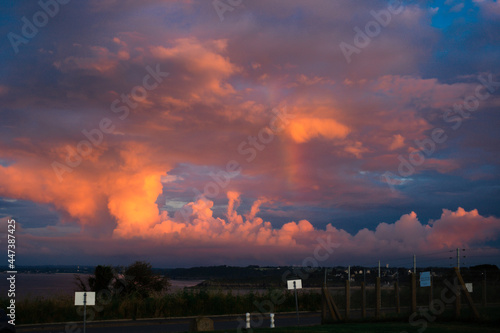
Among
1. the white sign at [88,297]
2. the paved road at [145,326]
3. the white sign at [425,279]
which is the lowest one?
the paved road at [145,326]

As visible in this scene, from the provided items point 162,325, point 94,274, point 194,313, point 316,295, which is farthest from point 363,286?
point 94,274

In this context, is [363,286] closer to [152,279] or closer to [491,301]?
[491,301]

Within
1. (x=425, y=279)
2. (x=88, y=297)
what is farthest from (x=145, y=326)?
(x=425, y=279)

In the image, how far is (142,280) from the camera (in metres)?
40.0

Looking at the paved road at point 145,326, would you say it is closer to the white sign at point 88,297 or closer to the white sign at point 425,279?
the white sign at point 88,297

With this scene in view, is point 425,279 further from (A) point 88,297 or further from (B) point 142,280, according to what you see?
(B) point 142,280

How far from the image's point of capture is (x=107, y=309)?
1284 inches

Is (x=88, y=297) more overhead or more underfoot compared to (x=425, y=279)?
more underfoot

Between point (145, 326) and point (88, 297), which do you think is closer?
point (88, 297)

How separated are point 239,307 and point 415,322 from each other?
19871 millimetres

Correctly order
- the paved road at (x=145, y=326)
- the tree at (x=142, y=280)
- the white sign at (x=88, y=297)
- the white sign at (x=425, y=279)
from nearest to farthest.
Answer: the white sign at (x=88, y=297), the white sign at (x=425, y=279), the paved road at (x=145, y=326), the tree at (x=142, y=280)

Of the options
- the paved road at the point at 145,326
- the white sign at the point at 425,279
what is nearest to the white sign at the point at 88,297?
the paved road at the point at 145,326

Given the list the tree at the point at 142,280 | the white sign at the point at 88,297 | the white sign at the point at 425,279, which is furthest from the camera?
the tree at the point at 142,280

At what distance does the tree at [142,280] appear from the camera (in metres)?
39.5
